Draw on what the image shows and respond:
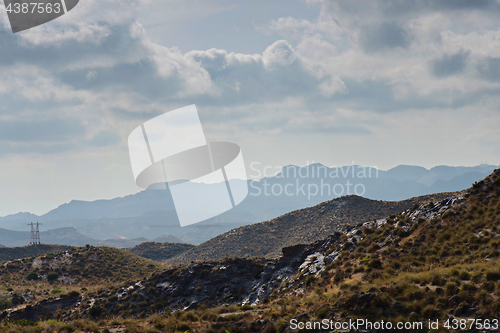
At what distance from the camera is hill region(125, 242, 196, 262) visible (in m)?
136

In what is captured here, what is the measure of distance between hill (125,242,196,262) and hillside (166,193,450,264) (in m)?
26.5

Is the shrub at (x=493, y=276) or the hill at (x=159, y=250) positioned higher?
the shrub at (x=493, y=276)

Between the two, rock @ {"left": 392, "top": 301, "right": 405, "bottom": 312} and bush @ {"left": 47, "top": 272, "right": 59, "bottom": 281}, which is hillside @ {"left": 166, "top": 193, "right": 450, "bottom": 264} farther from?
rock @ {"left": 392, "top": 301, "right": 405, "bottom": 312}

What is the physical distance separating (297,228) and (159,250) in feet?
228

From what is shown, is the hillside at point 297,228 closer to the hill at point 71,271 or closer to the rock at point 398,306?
the hill at point 71,271

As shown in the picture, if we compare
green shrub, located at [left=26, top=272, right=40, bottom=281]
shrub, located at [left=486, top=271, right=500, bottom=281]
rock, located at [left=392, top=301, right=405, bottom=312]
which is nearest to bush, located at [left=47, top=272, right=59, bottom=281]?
green shrub, located at [left=26, top=272, right=40, bottom=281]

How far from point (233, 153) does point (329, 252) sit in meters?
15.7

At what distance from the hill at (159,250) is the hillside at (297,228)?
26499 millimetres

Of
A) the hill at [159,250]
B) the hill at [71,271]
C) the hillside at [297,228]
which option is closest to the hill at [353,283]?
the hill at [71,271]

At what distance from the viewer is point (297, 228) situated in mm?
105438

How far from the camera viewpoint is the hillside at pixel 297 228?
299 feet

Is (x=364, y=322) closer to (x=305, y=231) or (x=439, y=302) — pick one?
(x=439, y=302)

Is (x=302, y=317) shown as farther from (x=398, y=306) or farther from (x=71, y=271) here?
(x=71, y=271)

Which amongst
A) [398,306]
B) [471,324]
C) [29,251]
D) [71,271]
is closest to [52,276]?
[71,271]
